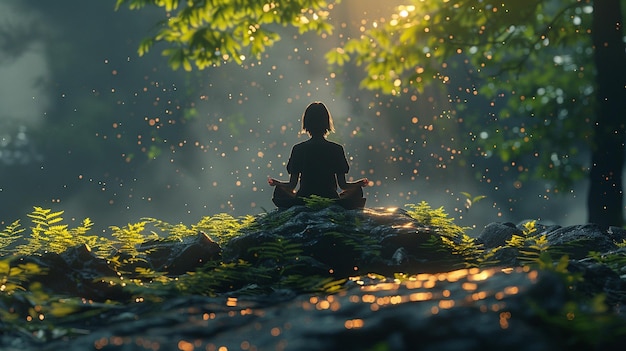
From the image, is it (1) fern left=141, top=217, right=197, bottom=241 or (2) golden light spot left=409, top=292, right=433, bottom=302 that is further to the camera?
(1) fern left=141, top=217, right=197, bottom=241

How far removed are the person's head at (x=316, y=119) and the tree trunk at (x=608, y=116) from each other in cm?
738

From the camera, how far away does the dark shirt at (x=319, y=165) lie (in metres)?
11.0

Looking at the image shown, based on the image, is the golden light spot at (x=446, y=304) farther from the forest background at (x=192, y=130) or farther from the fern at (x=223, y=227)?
the forest background at (x=192, y=130)

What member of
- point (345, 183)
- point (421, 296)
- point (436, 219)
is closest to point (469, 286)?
point (421, 296)

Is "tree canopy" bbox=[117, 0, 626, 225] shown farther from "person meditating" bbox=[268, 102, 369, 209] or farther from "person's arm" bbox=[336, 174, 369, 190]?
"person's arm" bbox=[336, 174, 369, 190]

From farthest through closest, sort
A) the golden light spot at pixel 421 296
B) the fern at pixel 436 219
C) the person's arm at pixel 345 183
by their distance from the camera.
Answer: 1. the person's arm at pixel 345 183
2. the fern at pixel 436 219
3. the golden light spot at pixel 421 296

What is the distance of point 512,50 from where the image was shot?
55.3 feet

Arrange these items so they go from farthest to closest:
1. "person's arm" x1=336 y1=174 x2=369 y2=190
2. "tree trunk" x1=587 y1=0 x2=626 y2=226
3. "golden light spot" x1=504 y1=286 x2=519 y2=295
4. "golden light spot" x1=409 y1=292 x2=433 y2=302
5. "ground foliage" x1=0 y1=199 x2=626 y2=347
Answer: "tree trunk" x1=587 y1=0 x2=626 y2=226, "person's arm" x1=336 y1=174 x2=369 y2=190, "ground foliage" x1=0 y1=199 x2=626 y2=347, "golden light spot" x1=409 y1=292 x2=433 y2=302, "golden light spot" x1=504 y1=286 x2=519 y2=295

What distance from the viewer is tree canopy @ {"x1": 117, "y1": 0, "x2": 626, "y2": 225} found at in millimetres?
13281

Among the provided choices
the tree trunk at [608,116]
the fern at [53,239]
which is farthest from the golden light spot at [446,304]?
the tree trunk at [608,116]

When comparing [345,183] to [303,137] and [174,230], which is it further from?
[303,137]

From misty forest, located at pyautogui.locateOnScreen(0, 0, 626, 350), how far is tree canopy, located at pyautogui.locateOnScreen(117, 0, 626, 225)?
0.05m

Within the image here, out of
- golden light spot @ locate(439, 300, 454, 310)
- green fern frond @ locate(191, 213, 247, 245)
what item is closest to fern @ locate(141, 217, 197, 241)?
green fern frond @ locate(191, 213, 247, 245)

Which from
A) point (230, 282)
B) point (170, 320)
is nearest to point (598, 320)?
point (170, 320)
